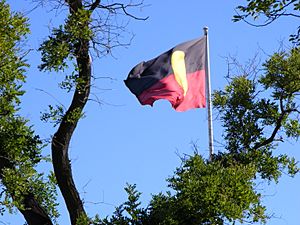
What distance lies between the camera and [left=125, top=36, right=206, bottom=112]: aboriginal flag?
16.9 meters

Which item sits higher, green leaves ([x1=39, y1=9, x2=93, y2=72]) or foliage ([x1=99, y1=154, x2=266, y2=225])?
green leaves ([x1=39, y1=9, x2=93, y2=72])

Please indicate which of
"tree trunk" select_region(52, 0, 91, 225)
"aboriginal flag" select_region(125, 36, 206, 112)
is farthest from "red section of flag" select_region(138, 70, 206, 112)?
"tree trunk" select_region(52, 0, 91, 225)

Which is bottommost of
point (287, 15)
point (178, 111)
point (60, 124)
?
point (287, 15)

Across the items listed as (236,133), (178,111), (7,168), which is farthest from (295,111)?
(7,168)

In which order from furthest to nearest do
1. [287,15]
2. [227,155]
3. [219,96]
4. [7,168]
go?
[219,96] → [227,155] → [7,168] → [287,15]

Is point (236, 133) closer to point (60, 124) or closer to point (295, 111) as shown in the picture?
point (295, 111)

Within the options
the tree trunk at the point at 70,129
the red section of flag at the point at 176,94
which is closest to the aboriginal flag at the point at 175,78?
the red section of flag at the point at 176,94

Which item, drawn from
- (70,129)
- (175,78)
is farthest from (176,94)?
(70,129)

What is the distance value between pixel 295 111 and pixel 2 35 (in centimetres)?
597

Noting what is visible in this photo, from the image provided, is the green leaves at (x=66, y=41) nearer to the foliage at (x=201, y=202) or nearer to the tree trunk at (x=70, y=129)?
the tree trunk at (x=70, y=129)

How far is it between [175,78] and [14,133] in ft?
11.3

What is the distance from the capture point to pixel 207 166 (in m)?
15.3

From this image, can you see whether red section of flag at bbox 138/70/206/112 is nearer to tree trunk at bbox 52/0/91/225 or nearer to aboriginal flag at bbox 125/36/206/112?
aboriginal flag at bbox 125/36/206/112

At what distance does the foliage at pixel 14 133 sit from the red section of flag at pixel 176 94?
2376mm
